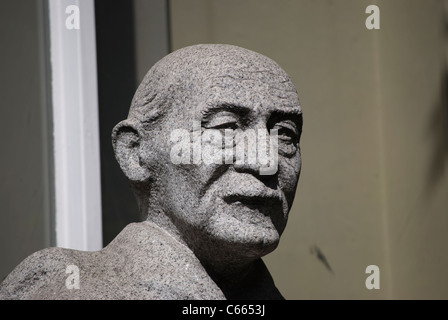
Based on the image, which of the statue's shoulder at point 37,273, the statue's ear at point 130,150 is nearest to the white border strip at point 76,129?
the statue's ear at point 130,150

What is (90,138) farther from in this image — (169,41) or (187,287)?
(187,287)

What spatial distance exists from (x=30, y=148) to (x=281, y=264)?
4.07 feet

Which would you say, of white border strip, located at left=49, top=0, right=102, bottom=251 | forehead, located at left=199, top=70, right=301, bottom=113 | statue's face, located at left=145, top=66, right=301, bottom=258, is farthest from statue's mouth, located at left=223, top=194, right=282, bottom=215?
white border strip, located at left=49, top=0, right=102, bottom=251

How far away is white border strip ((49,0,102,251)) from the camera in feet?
15.4

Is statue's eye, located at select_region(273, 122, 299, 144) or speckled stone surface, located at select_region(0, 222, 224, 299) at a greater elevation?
statue's eye, located at select_region(273, 122, 299, 144)

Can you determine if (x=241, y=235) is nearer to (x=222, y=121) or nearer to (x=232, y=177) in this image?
(x=232, y=177)

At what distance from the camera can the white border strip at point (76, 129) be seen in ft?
15.4

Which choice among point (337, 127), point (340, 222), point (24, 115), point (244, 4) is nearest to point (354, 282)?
point (340, 222)

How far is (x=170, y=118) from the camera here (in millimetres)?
3365

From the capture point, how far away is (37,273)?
3.31 metres

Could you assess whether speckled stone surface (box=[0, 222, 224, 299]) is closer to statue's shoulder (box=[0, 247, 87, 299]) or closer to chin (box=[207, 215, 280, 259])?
statue's shoulder (box=[0, 247, 87, 299])

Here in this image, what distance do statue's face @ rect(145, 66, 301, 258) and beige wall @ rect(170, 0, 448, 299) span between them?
5.12ft

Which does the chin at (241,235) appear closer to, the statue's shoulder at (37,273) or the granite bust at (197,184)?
the granite bust at (197,184)
